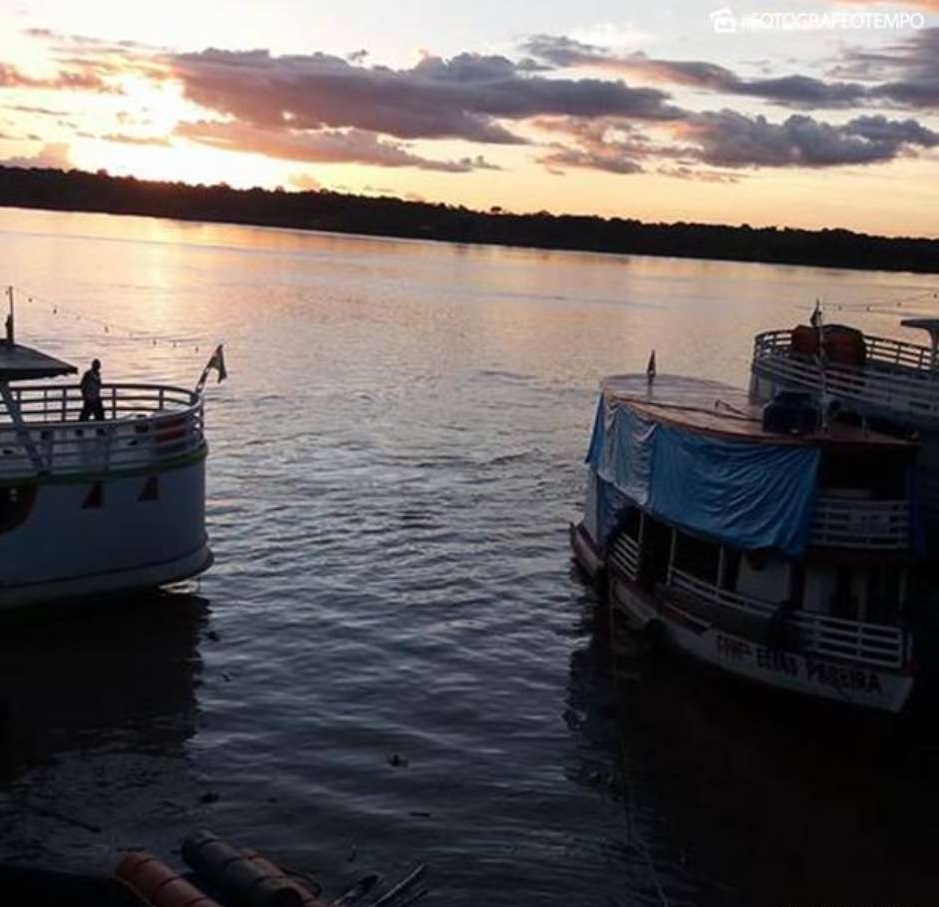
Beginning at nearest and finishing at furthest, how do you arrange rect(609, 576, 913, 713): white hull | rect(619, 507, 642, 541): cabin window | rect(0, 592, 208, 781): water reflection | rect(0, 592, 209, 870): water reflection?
1. rect(0, 592, 209, 870): water reflection
2. rect(0, 592, 208, 781): water reflection
3. rect(609, 576, 913, 713): white hull
4. rect(619, 507, 642, 541): cabin window

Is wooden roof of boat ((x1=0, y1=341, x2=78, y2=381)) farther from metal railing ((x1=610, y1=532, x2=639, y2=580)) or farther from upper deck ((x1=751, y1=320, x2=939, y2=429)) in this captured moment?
upper deck ((x1=751, y1=320, x2=939, y2=429))

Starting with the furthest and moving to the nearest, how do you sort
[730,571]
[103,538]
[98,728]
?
[730,571], [103,538], [98,728]

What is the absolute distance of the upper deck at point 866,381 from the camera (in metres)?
29.8

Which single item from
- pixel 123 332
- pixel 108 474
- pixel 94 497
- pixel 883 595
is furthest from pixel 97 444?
pixel 123 332

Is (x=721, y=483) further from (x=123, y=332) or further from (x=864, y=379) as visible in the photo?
(x=123, y=332)

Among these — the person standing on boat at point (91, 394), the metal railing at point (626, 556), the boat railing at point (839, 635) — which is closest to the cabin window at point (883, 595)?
the boat railing at point (839, 635)

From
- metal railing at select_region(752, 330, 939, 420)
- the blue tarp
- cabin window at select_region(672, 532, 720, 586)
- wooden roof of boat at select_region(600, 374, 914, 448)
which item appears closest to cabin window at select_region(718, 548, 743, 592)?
the blue tarp

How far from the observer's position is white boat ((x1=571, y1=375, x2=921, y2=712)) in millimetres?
22922

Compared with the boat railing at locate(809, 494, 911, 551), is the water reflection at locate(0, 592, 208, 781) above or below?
below

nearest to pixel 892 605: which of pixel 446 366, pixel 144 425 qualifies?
pixel 144 425

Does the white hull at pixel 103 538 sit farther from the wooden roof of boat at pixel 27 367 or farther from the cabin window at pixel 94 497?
the wooden roof of boat at pixel 27 367

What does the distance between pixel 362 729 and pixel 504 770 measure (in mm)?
2595

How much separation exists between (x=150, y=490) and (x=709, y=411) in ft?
40.1

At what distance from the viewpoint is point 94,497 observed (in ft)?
81.3
